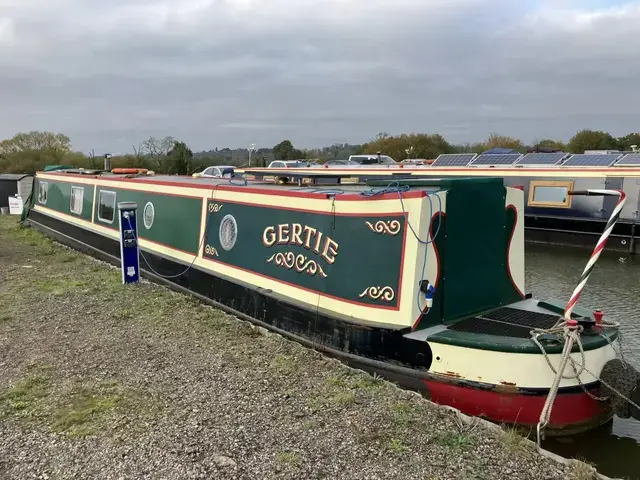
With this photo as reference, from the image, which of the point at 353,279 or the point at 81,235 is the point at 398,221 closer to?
the point at 353,279

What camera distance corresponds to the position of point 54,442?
3604 millimetres

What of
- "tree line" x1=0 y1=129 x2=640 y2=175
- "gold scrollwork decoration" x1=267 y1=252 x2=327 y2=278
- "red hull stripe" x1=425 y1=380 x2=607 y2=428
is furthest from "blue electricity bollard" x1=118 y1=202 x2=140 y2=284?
"tree line" x1=0 y1=129 x2=640 y2=175

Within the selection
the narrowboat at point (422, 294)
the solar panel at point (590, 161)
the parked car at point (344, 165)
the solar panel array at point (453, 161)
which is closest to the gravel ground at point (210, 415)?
the narrowboat at point (422, 294)

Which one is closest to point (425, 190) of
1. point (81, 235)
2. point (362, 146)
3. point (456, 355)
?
point (456, 355)

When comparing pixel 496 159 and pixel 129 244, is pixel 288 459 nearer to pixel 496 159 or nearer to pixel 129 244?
pixel 129 244

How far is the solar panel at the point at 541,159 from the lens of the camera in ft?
57.6

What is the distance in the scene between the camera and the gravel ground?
3.37 metres

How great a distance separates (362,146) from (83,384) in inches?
2185

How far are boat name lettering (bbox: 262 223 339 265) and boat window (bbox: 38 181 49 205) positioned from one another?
37.1ft

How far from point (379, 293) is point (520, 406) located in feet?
4.88

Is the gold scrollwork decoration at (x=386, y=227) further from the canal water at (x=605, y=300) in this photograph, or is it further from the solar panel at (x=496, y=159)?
the solar panel at (x=496, y=159)

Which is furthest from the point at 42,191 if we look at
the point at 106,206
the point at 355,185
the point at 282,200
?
the point at 355,185

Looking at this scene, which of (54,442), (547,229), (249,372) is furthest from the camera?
(547,229)

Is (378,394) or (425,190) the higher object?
(425,190)
